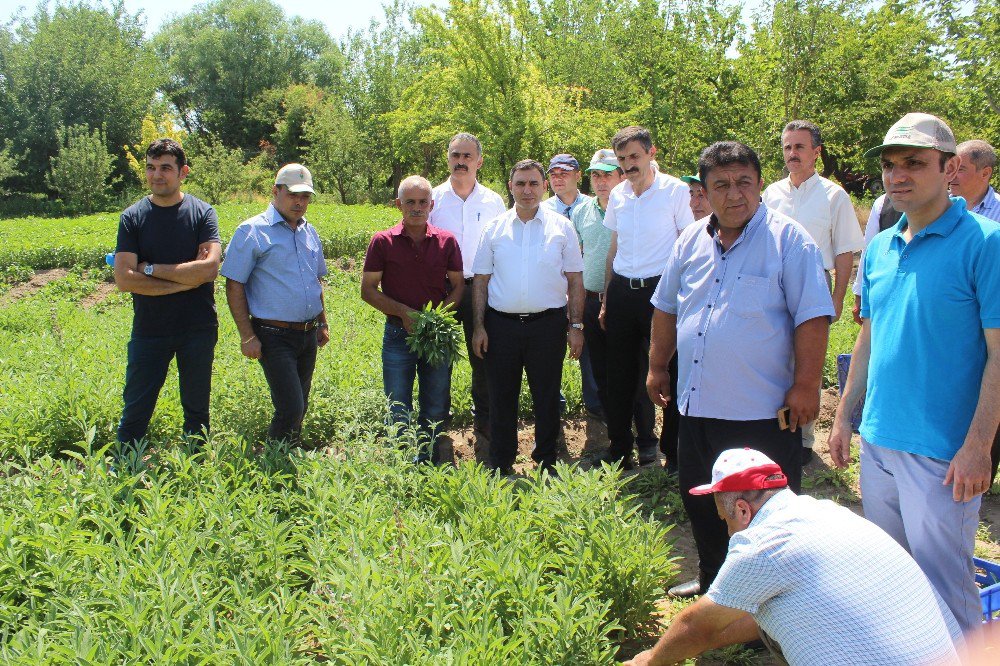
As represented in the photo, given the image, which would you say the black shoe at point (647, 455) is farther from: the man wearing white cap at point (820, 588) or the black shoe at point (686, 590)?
the man wearing white cap at point (820, 588)

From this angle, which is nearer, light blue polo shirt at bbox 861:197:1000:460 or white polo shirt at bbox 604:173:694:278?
light blue polo shirt at bbox 861:197:1000:460

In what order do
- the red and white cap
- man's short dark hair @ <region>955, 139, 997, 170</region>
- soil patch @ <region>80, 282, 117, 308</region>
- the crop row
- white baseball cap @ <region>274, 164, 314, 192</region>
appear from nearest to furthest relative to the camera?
1. the red and white cap
2. man's short dark hair @ <region>955, 139, 997, 170</region>
3. white baseball cap @ <region>274, 164, 314, 192</region>
4. soil patch @ <region>80, 282, 117, 308</region>
5. the crop row

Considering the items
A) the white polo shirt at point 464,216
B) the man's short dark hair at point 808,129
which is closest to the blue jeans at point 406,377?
the white polo shirt at point 464,216

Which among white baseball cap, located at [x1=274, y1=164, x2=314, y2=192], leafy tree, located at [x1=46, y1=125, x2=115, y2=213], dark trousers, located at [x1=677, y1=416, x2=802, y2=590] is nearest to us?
dark trousers, located at [x1=677, y1=416, x2=802, y2=590]

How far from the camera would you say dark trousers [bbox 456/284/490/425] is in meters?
5.69

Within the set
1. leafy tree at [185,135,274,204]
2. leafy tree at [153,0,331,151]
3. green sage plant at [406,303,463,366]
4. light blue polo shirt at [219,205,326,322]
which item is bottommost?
green sage plant at [406,303,463,366]

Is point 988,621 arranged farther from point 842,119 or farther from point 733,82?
point 842,119

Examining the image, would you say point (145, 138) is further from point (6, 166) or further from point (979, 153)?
point (979, 153)

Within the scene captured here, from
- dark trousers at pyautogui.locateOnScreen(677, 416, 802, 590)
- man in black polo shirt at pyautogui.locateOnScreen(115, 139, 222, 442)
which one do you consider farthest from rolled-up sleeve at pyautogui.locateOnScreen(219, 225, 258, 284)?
dark trousers at pyautogui.locateOnScreen(677, 416, 802, 590)

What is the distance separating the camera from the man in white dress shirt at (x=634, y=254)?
→ 16.9 feet

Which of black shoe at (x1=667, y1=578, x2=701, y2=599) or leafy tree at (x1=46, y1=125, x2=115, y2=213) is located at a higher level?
leafy tree at (x1=46, y1=125, x2=115, y2=213)

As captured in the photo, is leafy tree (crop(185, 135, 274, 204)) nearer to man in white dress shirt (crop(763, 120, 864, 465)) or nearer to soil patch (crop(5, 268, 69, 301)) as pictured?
soil patch (crop(5, 268, 69, 301))

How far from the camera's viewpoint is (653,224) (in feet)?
16.9

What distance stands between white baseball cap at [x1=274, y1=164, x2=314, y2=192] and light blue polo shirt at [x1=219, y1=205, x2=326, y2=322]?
0.20m
